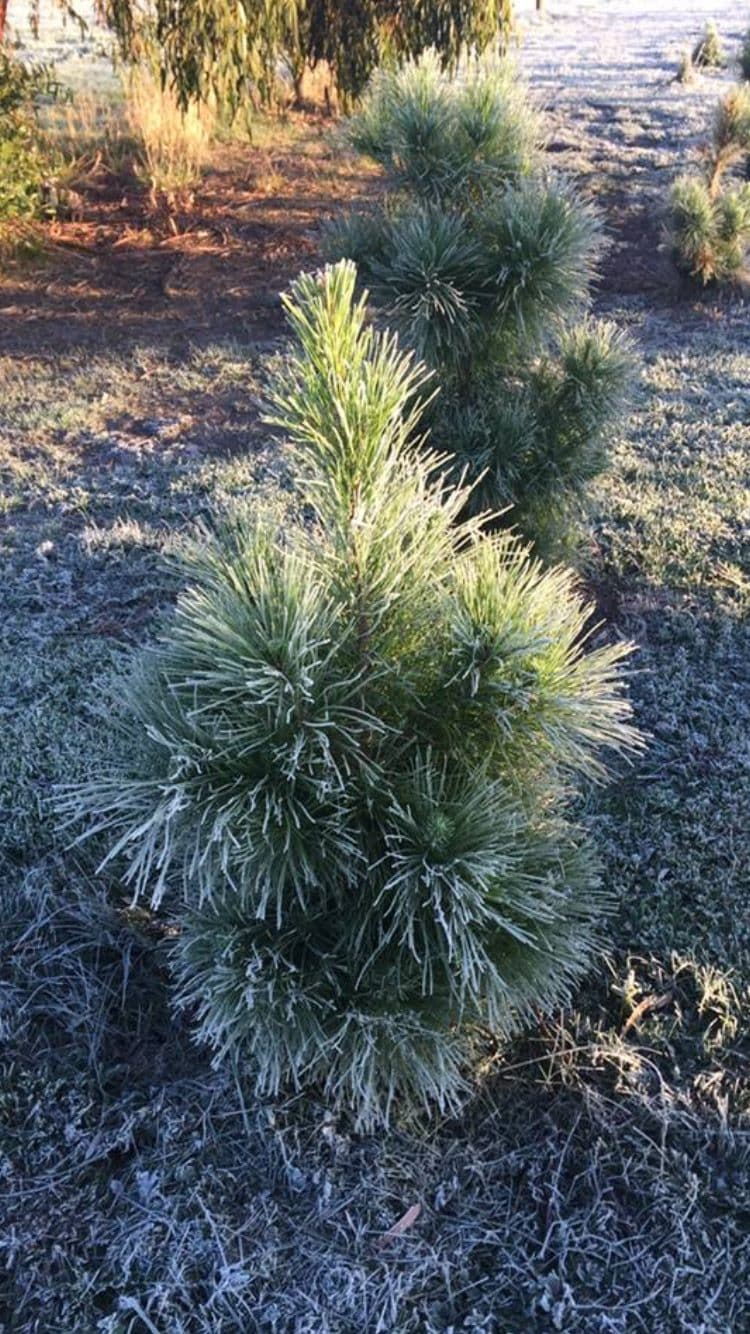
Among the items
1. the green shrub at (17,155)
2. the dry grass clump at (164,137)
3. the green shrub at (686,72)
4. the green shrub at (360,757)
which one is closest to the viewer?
the green shrub at (360,757)

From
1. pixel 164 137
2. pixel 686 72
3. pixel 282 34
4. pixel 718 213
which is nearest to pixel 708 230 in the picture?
pixel 718 213

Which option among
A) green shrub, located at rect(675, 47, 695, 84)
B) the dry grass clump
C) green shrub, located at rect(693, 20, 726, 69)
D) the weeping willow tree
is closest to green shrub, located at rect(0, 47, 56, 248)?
the weeping willow tree

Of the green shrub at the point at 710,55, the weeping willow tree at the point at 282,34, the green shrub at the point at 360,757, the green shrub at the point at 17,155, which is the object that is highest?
the green shrub at the point at 710,55

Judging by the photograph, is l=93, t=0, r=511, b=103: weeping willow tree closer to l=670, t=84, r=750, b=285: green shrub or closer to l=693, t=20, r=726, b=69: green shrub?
l=670, t=84, r=750, b=285: green shrub

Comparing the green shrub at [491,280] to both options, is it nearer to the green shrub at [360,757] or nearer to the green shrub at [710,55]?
the green shrub at [360,757]

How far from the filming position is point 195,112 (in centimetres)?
779

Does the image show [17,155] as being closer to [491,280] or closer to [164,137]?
[164,137]

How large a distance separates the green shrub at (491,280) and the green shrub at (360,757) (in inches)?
36.0

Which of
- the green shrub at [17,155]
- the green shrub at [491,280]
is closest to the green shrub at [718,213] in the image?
the green shrub at [491,280]

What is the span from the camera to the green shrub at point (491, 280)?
7.69ft

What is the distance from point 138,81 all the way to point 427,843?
762 centimetres

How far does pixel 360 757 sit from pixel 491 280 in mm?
1406

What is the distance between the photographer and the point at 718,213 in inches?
240

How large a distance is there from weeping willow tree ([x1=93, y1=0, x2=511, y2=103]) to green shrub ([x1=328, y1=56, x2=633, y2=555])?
4106 mm
